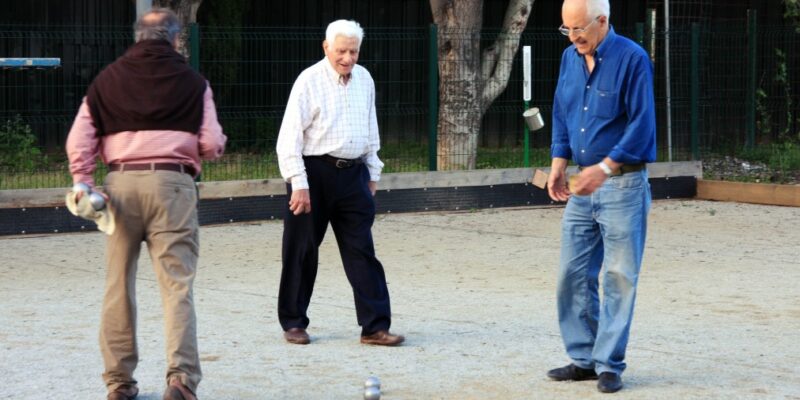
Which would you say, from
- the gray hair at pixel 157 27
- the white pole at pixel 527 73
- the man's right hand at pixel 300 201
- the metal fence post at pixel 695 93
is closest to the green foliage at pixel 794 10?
the metal fence post at pixel 695 93

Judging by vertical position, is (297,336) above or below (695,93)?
below

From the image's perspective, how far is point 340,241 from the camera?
7.77 meters

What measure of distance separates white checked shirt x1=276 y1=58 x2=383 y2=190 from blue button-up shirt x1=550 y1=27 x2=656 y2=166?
1.45m

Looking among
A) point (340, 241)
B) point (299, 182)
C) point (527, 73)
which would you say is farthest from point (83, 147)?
point (527, 73)

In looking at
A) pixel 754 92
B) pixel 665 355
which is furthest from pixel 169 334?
pixel 754 92

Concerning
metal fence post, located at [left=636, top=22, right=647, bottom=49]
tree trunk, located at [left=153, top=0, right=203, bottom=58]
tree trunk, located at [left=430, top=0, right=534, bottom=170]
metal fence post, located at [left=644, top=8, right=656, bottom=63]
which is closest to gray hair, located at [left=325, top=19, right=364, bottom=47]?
tree trunk, located at [left=430, top=0, right=534, bottom=170]

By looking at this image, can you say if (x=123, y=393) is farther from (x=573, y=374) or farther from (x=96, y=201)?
(x=573, y=374)

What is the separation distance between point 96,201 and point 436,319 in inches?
122

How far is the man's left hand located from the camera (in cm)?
626

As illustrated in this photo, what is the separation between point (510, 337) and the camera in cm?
777

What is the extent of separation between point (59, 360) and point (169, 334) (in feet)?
4.62

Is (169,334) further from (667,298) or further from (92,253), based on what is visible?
(92,253)

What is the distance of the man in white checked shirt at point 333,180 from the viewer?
7535 millimetres

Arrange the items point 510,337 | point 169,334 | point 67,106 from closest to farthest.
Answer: point 169,334 → point 510,337 → point 67,106
